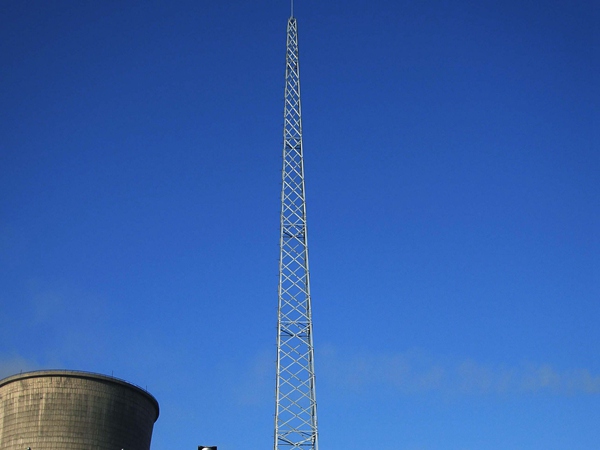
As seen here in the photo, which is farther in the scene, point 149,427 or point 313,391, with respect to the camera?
point 149,427

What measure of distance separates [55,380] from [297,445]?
252 ft

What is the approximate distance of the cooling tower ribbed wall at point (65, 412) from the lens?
144 metres

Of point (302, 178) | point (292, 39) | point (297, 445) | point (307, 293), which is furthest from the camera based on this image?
point (292, 39)

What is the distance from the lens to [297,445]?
8419 centimetres

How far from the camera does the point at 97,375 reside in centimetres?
14788

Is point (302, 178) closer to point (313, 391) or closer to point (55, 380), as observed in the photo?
point (313, 391)

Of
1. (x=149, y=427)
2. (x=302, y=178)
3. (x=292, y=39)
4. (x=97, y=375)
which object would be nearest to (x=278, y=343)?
(x=302, y=178)

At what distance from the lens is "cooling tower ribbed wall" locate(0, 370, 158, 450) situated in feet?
474

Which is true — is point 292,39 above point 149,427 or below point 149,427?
above

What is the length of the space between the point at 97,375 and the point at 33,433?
14.9 metres

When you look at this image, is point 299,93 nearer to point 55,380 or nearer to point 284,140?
point 284,140

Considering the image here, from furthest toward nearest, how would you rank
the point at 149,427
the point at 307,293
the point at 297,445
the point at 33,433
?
the point at 149,427, the point at 33,433, the point at 307,293, the point at 297,445

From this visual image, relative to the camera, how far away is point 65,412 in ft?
477

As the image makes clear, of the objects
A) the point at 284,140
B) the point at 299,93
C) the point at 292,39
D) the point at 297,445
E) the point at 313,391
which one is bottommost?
the point at 297,445
